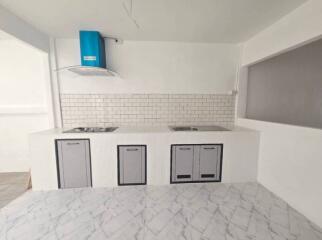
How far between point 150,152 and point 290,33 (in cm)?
220

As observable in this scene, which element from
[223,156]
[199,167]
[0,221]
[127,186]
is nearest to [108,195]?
[127,186]

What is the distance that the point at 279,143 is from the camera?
6.29 feet

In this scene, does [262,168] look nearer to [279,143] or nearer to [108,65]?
[279,143]

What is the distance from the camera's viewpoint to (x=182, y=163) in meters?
2.18

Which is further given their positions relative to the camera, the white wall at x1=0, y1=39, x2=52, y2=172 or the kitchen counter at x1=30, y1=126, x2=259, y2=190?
the white wall at x1=0, y1=39, x2=52, y2=172

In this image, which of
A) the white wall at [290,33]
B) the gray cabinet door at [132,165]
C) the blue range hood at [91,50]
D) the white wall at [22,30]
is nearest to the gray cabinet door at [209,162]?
the gray cabinet door at [132,165]

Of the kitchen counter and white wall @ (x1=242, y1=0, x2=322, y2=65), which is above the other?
white wall @ (x1=242, y1=0, x2=322, y2=65)

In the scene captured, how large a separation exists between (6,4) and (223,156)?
10.3 feet

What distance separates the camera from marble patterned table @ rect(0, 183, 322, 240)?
138 centimetres

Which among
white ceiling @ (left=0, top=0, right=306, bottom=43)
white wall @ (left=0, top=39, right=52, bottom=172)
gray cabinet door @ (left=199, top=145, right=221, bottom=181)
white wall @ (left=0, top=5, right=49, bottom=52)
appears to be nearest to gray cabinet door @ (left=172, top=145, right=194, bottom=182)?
gray cabinet door @ (left=199, top=145, right=221, bottom=181)

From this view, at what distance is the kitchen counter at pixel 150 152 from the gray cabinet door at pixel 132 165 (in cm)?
7

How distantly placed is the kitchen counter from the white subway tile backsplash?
54 centimetres

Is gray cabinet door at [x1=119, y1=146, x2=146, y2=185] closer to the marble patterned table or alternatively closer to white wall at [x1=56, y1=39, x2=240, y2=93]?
the marble patterned table

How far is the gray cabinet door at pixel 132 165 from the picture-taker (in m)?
2.11
